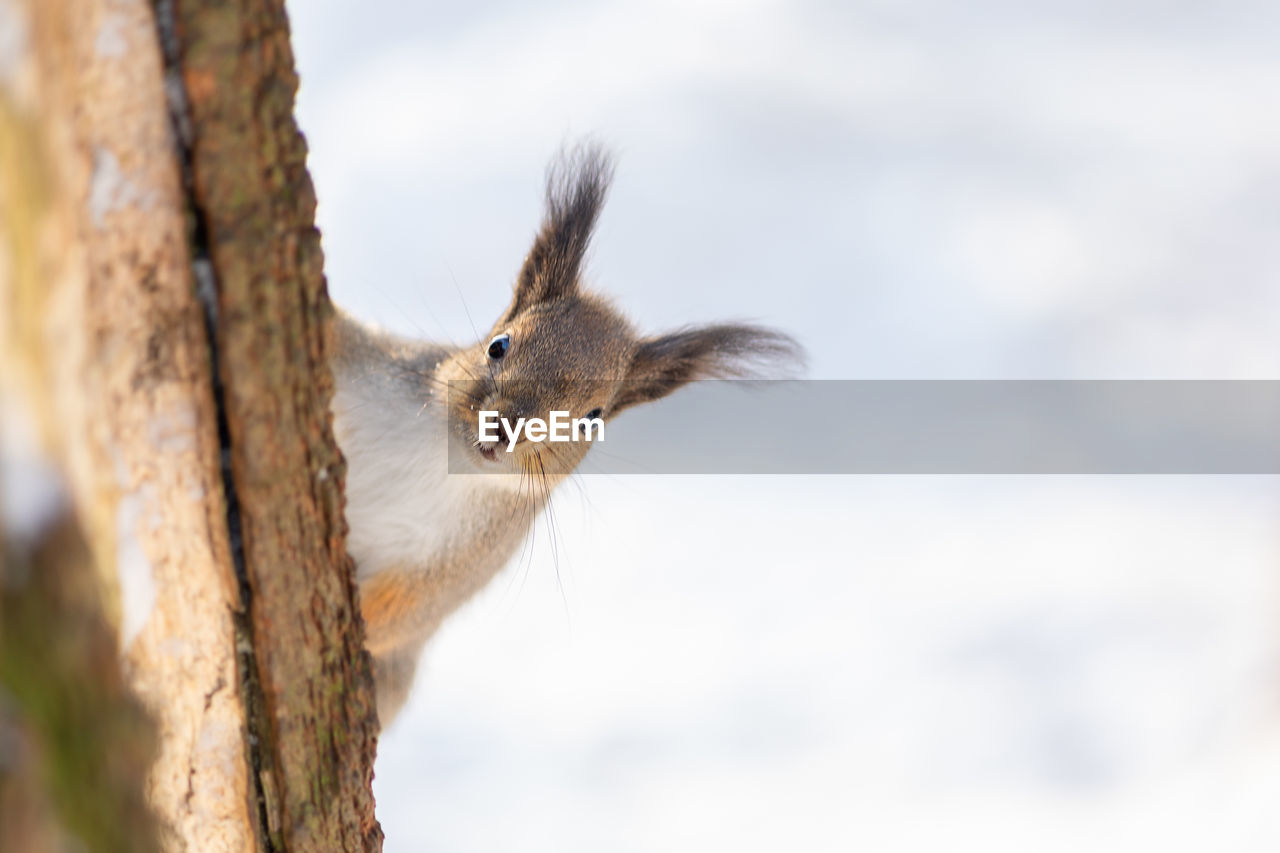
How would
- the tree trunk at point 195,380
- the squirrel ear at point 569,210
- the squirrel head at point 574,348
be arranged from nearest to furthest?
1. the tree trunk at point 195,380
2. the squirrel head at point 574,348
3. the squirrel ear at point 569,210

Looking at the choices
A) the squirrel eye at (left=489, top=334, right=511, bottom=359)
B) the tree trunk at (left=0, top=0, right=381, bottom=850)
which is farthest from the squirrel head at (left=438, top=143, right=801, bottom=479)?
the tree trunk at (left=0, top=0, right=381, bottom=850)

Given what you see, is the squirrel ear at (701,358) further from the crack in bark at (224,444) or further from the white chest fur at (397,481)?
the crack in bark at (224,444)

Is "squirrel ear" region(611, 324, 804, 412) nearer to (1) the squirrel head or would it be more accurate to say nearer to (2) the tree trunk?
(1) the squirrel head

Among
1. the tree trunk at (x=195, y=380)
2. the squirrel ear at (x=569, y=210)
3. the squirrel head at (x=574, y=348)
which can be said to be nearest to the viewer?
the tree trunk at (x=195, y=380)

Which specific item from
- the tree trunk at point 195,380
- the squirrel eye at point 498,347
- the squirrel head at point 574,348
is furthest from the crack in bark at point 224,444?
the squirrel eye at point 498,347

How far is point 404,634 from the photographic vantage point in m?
2.12

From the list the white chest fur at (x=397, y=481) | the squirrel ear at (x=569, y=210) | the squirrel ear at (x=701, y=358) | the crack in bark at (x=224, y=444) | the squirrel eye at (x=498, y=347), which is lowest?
the crack in bark at (x=224, y=444)

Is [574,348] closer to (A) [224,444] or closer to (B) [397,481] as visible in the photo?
(B) [397,481]

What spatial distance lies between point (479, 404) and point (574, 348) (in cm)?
30

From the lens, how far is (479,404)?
2.05 metres

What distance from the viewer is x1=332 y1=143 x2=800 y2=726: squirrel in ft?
6.60

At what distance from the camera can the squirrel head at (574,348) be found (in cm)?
215

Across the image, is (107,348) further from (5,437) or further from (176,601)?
(176,601)

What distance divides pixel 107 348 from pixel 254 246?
0.59 feet
